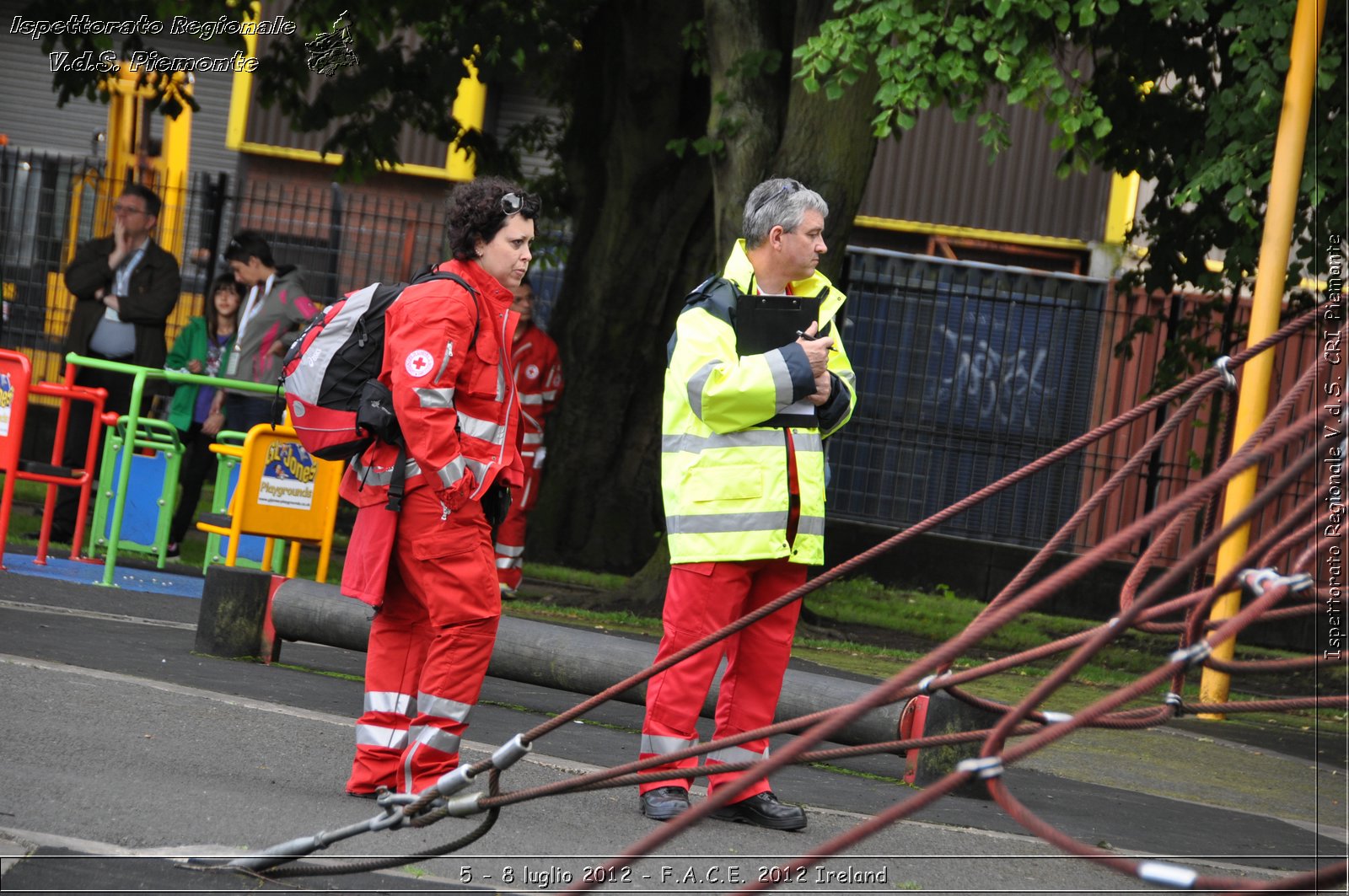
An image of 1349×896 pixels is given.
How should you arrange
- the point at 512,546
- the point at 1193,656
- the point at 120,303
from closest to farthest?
1. the point at 1193,656
2. the point at 120,303
3. the point at 512,546

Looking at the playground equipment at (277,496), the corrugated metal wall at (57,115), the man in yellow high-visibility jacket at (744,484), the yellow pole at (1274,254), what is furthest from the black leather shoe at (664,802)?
the corrugated metal wall at (57,115)

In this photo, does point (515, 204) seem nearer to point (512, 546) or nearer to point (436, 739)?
point (436, 739)

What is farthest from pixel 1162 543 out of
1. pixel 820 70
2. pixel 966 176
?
pixel 966 176

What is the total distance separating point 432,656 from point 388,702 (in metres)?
0.31

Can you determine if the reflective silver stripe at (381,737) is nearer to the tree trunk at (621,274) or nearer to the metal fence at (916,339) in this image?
the tree trunk at (621,274)

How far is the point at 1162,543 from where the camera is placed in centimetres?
→ 349

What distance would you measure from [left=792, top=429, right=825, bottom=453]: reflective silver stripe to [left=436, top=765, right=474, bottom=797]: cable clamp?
1627 mm

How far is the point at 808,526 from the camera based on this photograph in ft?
15.9

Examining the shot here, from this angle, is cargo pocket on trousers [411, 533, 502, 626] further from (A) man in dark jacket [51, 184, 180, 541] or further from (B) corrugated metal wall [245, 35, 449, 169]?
(B) corrugated metal wall [245, 35, 449, 169]

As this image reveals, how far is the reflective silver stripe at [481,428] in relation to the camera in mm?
4727

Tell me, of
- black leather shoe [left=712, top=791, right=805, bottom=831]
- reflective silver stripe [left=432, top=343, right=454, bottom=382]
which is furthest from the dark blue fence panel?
reflective silver stripe [left=432, top=343, right=454, bottom=382]

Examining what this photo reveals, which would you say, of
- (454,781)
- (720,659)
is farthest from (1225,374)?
(454,781)

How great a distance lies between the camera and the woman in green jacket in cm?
983

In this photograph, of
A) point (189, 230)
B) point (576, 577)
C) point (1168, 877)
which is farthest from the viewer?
point (189, 230)
